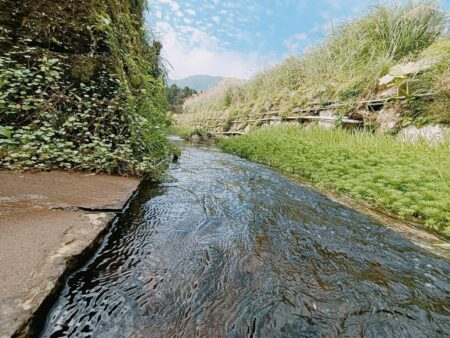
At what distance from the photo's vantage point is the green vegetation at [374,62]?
13.5 feet

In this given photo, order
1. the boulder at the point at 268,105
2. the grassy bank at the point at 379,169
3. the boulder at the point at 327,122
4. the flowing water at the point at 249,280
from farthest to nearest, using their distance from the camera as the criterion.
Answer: the boulder at the point at 268,105
the boulder at the point at 327,122
the grassy bank at the point at 379,169
the flowing water at the point at 249,280

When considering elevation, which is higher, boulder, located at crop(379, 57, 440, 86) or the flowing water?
boulder, located at crop(379, 57, 440, 86)

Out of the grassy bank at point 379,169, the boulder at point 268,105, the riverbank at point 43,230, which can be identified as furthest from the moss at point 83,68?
the boulder at point 268,105

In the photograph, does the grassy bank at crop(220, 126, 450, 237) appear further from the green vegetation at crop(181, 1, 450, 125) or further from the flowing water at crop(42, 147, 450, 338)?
the green vegetation at crop(181, 1, 450, 125)

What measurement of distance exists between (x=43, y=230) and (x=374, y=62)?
6.94 meters

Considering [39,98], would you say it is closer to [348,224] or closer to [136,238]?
[136,238]

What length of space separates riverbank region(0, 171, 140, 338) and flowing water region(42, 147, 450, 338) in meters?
0.11

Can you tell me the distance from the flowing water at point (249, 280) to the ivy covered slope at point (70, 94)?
0.86 meters

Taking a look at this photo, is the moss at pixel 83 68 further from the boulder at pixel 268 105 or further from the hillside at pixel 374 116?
the boulder at pixel 268 105

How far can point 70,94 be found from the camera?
246cm

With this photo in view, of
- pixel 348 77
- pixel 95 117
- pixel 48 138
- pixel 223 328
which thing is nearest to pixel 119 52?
pixel 95 117

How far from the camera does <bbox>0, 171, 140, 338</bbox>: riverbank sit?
782mm

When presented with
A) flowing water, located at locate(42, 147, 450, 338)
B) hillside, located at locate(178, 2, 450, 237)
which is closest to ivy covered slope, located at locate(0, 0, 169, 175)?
flowing water, located at locate(42, 147, 450, 338)

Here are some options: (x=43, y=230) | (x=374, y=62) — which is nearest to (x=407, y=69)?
(x=374, y=62)
